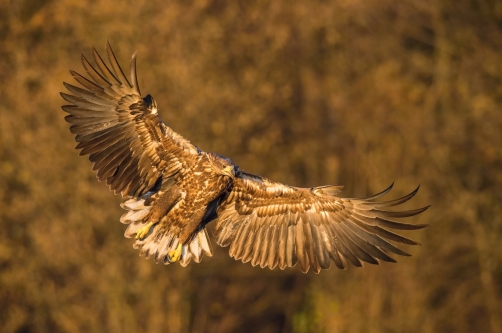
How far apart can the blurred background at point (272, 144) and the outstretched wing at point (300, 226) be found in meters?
6.20

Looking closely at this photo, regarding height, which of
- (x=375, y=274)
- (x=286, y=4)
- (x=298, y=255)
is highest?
(x=286, y=4)

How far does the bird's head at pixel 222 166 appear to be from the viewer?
1202cm

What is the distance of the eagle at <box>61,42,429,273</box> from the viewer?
39.9 feet

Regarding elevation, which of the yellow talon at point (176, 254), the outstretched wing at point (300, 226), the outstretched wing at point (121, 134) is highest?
the outstretched wing at point (121, 134)

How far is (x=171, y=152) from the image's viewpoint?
40.2 ft

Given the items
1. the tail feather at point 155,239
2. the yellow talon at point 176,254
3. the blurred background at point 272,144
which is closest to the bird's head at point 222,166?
the tail feather at point 155,239

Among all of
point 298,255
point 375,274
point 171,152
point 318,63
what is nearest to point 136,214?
point 171,152

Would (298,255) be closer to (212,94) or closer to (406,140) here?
(212,94)

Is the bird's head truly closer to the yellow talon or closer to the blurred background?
the yellow talon

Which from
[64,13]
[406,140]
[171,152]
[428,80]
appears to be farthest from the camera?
[428,80]

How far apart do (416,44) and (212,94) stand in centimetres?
647

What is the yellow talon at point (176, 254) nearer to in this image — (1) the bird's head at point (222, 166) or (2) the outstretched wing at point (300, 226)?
(2) the outstretched wing at point (300, 226)

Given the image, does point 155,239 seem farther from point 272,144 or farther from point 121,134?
point 272,144

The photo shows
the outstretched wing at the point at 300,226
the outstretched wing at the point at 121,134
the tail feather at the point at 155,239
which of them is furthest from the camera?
the outstretched wing at the point at 300,226
